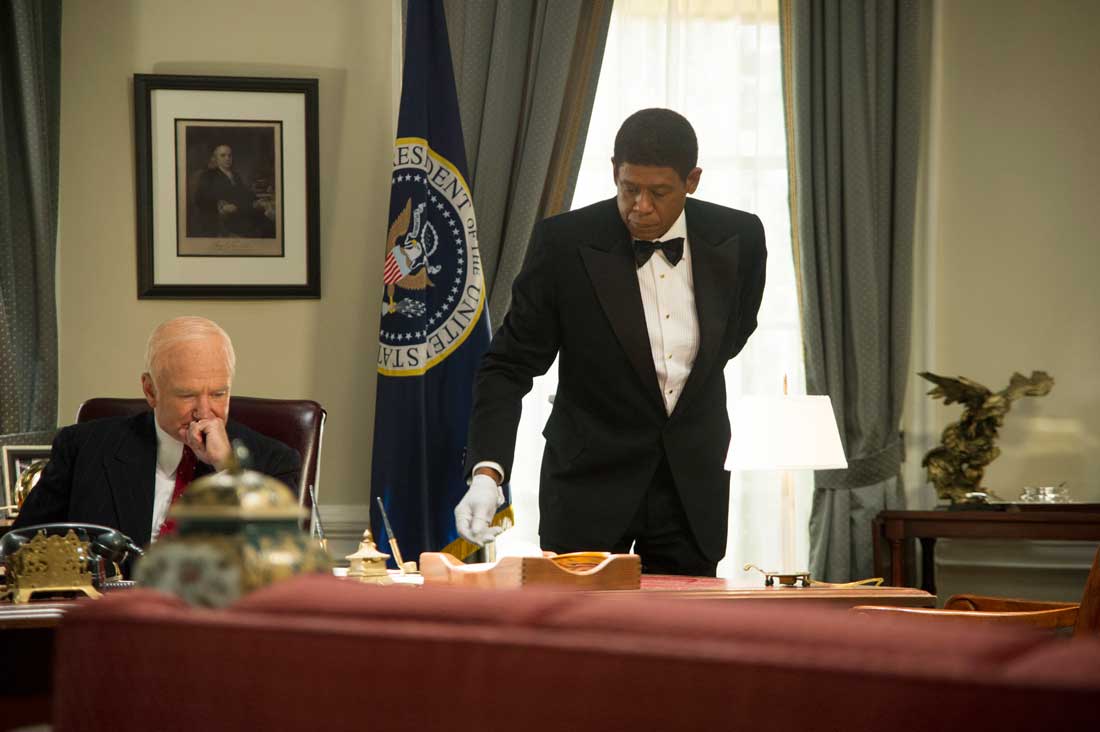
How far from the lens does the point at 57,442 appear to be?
108 inches

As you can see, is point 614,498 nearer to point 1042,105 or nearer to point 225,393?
point 225,393

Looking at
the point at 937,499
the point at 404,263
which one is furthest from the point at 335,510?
A: the point at 937,499

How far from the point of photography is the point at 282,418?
323 centimetres

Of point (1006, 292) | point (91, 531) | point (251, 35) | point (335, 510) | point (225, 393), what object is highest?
point (251, 35)

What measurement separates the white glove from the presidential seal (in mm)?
1919

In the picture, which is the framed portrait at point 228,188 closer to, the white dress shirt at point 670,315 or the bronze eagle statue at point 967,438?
the white dress shirt at point 670,315

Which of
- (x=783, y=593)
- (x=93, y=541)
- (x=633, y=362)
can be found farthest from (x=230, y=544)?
(x=633, y=362)

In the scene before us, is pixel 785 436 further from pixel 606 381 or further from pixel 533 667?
pixel 533 667

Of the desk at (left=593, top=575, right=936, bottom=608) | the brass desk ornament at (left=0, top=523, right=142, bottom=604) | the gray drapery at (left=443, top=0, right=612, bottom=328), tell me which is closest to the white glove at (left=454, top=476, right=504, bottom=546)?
the desk at (left=593, top=575, right=936, bottom=608)

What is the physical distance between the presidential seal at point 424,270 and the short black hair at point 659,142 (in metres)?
1.93

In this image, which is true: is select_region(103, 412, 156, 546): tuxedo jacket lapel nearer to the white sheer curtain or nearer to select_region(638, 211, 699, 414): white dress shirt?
select_region(638, 211, 699, 414): white dress shirt

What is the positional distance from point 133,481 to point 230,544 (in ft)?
6.48

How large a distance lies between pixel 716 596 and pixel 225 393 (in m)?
1.30

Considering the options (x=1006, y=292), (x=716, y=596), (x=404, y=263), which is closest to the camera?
(x=716, y=596)
